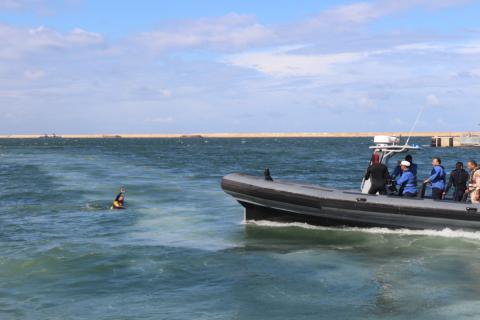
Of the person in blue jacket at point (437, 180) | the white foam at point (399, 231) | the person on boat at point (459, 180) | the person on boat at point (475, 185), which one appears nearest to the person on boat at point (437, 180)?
the person in blue jacket at point (437, 180)

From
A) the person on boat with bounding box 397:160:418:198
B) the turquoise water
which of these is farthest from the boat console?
the turquoise water

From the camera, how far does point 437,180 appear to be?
513 inches

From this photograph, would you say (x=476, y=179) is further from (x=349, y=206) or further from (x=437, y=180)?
(x=349, y=206)

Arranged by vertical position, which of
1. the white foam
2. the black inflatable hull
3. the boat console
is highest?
the boat console

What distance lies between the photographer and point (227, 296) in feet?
30.0

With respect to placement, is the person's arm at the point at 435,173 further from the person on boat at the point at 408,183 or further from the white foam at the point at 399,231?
the white foam at the point at 399,231

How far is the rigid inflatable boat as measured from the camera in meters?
12.5

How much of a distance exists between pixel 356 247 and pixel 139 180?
731 inches

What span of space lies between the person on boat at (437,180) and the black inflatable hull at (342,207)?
0.40 metres

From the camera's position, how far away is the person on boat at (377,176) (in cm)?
1302

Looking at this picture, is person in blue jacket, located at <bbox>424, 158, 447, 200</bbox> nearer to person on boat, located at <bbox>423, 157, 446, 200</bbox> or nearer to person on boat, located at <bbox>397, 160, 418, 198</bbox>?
person on boat, located at <bbox>423, 157, 446, 200</bbox>

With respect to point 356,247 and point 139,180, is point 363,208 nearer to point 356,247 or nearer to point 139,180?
point 356,247

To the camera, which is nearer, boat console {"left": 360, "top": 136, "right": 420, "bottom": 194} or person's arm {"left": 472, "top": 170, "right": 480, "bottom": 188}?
person's arm {"left": 472, "top": 170, "right": 480, "bottom": 188}

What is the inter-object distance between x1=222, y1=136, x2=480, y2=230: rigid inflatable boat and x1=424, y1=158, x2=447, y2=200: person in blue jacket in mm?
370
